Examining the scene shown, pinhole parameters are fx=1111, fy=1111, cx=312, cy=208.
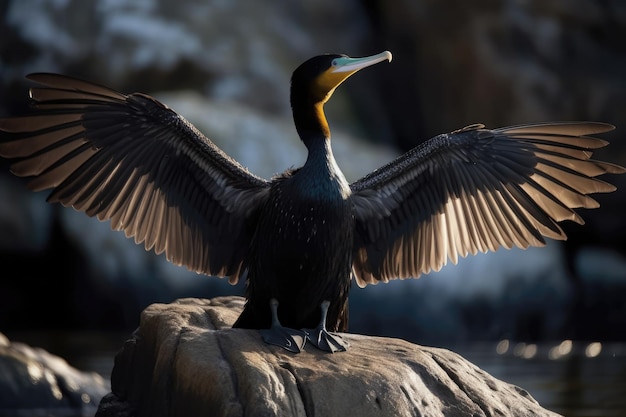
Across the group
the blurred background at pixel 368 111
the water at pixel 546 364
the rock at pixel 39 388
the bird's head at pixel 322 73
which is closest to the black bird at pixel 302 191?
the bird's head at pixel 322 73

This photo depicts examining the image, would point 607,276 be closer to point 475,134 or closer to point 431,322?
point 431,322

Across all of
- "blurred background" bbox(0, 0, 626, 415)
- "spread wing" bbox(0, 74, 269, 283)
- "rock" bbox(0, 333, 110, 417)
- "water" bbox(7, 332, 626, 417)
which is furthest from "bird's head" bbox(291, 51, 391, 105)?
"blurred background" bbox(0, 0, 626, 415)

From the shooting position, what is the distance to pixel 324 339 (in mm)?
5289

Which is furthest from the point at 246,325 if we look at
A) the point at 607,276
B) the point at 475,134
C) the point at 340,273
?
the point at 607,276

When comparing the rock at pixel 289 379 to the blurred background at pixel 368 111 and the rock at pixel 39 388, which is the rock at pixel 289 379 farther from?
the blurred background at pixel 368 111

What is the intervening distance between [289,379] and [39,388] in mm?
3862

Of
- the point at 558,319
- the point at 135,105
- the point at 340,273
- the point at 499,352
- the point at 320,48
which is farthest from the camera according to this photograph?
the point at 320,48

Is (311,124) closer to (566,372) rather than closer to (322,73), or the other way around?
(322,73)

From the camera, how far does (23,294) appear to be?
12.8 meters

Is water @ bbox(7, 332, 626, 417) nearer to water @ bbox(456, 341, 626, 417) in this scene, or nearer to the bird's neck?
water @ bbox(456, 341, 626, 417)

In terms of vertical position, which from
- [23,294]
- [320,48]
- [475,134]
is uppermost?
[320,48]

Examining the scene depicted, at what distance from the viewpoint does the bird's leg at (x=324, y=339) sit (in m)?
5.20

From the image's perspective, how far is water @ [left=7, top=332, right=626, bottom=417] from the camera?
8672 mm

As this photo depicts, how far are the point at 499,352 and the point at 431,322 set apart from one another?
816 mm
